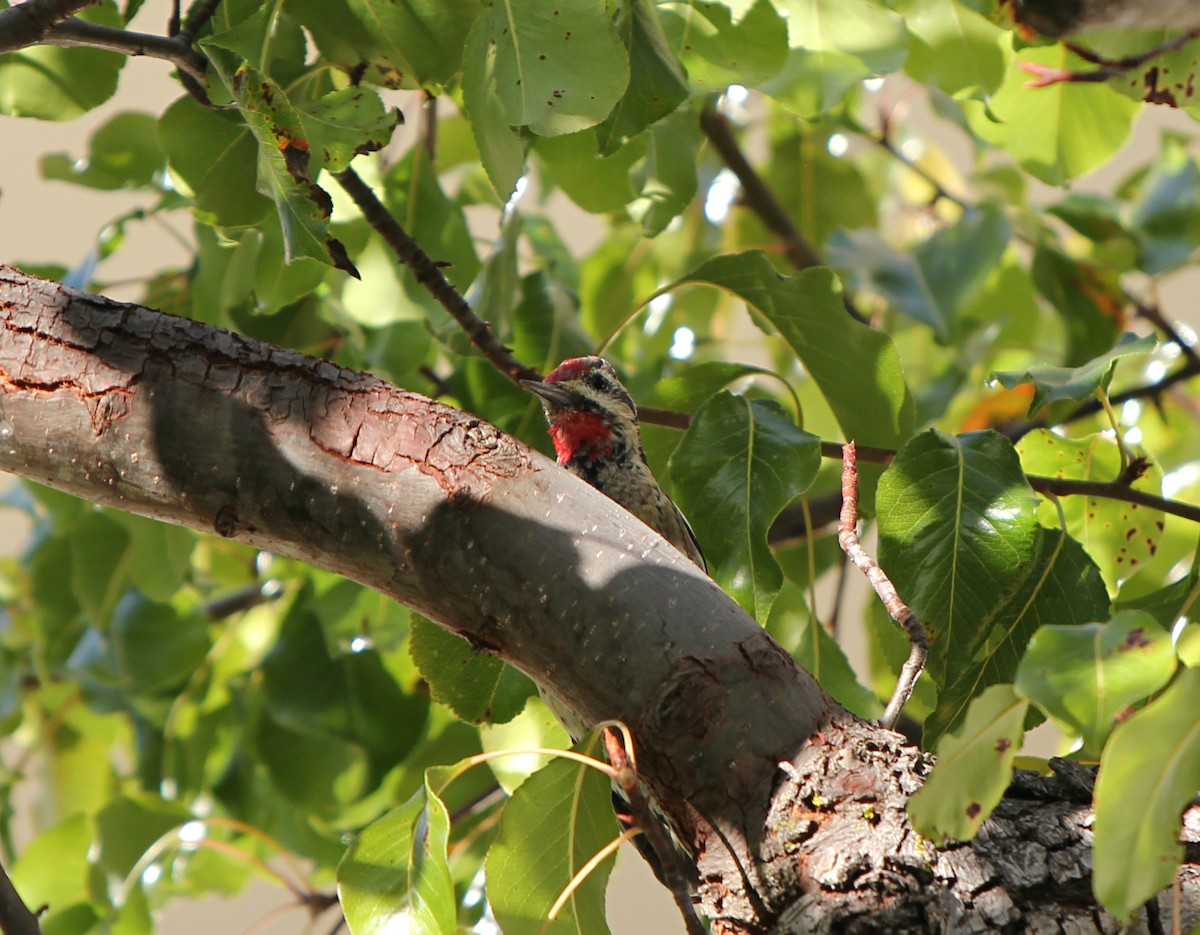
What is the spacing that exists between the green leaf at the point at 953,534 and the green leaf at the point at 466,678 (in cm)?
62

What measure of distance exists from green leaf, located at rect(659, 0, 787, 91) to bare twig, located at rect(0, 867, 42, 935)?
4.69 ft

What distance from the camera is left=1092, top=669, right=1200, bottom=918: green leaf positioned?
94 centimetres

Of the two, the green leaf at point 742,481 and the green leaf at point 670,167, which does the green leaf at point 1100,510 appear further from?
the green leaf at point 670,167

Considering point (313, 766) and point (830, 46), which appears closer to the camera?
point (830, 46)

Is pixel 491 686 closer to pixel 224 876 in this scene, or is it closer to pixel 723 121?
pixel 224 876

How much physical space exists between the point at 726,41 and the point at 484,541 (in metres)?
0.89

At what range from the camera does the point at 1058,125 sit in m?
2.26

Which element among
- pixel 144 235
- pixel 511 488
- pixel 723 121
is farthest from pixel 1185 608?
pixel 144 235

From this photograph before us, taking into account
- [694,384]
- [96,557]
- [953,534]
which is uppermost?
[953,534]

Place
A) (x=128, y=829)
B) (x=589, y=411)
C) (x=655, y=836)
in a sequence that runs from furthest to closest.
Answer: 1. (x=589, y=411)
2. (x=128, y=829)
3. (x=655, y=836)

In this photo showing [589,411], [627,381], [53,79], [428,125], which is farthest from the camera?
[627,381]

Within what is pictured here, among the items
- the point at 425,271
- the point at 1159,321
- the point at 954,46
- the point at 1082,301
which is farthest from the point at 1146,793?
the point at 1159,321

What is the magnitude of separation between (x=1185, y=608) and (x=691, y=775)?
763 millimetres

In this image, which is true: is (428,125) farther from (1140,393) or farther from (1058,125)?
(1140,393)
